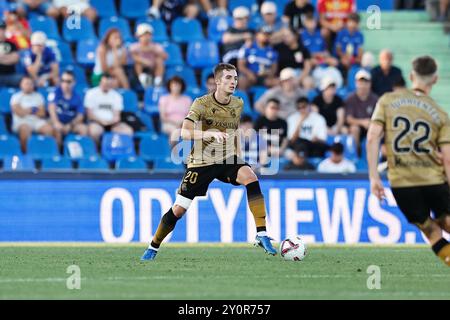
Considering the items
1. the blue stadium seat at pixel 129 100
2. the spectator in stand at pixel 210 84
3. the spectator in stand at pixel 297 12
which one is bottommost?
the blue stadium seat at pixel 129 100

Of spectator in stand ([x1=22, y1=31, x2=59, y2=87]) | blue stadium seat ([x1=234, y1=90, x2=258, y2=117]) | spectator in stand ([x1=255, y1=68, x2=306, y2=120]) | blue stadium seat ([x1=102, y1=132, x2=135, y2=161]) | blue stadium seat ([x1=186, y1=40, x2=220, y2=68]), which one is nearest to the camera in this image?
blue stadium seat ([x1=102, y1=132, x2=135, y2=161])

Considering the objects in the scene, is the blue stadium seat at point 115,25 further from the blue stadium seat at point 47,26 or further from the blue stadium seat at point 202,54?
the blue stadium seat at point 202,54

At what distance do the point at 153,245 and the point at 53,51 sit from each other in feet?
24.3

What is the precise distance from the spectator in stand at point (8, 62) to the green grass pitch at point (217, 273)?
4510 millimetres

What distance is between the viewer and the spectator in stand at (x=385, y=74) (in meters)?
19.9

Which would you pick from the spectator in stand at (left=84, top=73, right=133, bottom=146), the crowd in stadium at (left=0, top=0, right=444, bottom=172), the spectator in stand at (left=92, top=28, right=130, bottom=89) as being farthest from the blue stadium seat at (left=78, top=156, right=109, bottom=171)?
the spectator in stand at (left=92, top=28, right=130, bottom=89)

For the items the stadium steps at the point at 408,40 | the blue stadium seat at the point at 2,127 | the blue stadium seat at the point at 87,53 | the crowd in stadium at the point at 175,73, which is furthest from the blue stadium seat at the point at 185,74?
the stadium steps at the point at 408,40

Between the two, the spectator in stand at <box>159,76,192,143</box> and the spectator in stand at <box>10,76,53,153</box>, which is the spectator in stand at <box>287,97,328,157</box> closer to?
the spectator in stand at <box>159,76,192,143</box>

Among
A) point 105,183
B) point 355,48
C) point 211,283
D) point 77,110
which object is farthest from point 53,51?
point 211,283

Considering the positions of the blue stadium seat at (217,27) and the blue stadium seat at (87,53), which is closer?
the blue stadium seat at (87,53)

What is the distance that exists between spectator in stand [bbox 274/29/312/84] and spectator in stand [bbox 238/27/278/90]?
4.7 inches

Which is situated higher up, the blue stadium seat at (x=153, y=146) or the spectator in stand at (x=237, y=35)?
the spectator in stand at (x=237, y=35)

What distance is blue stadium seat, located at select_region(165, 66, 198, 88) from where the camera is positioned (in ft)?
66.5

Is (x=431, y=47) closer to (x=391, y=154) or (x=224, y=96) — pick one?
(x=224, y=96)
